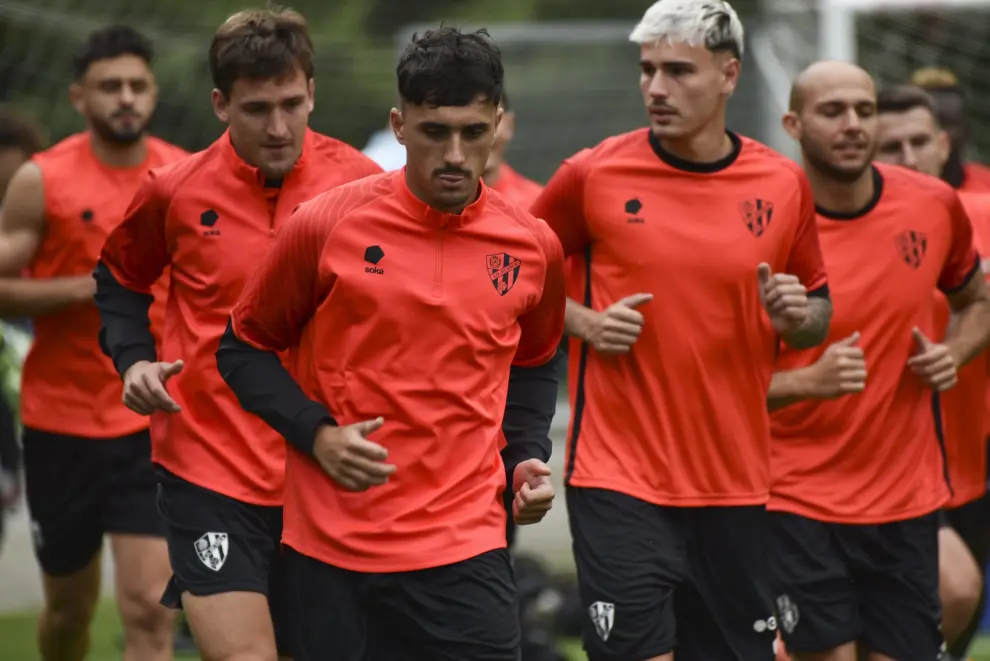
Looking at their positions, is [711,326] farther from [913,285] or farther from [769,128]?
[769,128]

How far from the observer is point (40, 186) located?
24.3ft

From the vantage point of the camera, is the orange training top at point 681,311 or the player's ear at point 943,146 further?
the player's ear at point 943,146

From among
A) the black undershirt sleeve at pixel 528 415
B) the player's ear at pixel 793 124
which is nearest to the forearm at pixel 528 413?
the black undershirt sleeve at pixel 528 415

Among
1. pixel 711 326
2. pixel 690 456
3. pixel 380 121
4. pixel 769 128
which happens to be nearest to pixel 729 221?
pixel 711 326

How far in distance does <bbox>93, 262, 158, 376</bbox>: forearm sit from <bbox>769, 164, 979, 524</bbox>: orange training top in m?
2.23

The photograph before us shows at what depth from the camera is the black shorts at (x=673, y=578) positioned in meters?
5.93

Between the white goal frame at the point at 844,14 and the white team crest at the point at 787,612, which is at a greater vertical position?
the white goal frame at the point at 844,14

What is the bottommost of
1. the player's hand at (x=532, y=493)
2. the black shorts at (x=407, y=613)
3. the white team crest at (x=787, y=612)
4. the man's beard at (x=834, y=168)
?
the white team crest at (x=787, y=612)

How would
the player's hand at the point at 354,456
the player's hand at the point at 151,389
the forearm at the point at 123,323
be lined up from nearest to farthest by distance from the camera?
the player's hand at the point at 354,456 → the player's hand at the point at 151,389 → the forearm at the point at 123,323

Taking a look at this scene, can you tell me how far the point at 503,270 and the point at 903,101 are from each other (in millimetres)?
3332

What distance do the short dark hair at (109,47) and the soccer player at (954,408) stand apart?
304 cm

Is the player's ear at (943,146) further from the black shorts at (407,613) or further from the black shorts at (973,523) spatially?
the black shorts at (407,613)

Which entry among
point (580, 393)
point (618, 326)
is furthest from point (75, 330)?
point (618, 326)

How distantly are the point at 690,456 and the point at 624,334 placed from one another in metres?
0.47
